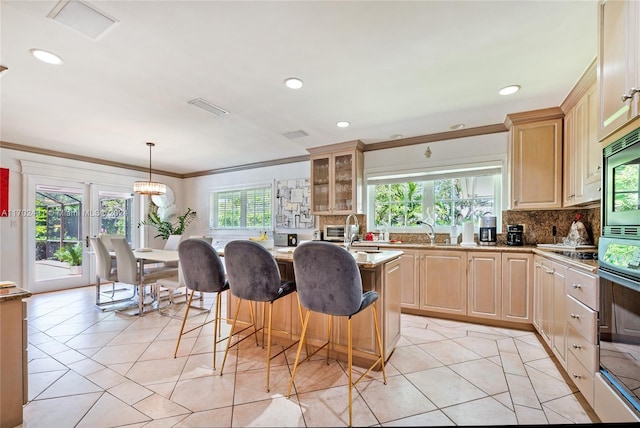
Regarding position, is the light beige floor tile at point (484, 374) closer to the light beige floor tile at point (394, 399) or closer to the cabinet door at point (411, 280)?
the light beige floor tile at point (394, 399)

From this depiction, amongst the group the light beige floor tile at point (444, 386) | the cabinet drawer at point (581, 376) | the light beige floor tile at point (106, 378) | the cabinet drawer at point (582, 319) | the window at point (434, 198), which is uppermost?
the window at point (434, 198)

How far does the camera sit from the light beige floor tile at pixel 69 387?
188cm

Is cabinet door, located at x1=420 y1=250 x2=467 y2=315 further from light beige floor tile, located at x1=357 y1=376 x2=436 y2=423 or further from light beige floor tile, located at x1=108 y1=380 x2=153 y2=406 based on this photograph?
light beige floor tile, located at x1=108 y1=380 x2=153 y2=406

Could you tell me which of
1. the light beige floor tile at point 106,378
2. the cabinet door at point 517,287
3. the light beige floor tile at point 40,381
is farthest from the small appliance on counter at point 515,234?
the light beige floor tile at point 40,381

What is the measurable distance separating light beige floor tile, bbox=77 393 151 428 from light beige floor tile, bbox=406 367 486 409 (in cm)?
175

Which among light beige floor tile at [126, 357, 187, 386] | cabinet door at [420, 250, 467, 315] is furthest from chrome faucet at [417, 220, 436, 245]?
light beige floor tile at [126, 357, 187, 386]

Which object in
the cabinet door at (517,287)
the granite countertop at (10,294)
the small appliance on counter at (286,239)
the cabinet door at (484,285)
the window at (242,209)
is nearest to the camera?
the granite countertop at (10,294)

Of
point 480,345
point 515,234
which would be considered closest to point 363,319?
point 480,345

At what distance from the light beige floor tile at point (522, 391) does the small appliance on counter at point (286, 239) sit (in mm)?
3516

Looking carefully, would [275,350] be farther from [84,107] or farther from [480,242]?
[84,107]

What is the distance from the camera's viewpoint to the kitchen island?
2.17 metres

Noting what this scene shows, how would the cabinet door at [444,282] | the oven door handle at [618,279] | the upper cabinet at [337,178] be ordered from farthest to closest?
the upper cabinet at [337,178] < the cabinet door at [444,282] < the oven door handle at [618,279]

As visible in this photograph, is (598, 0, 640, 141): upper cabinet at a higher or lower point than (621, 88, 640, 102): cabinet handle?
higher

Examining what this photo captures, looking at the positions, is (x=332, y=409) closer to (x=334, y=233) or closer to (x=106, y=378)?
(x=106, y=378)
